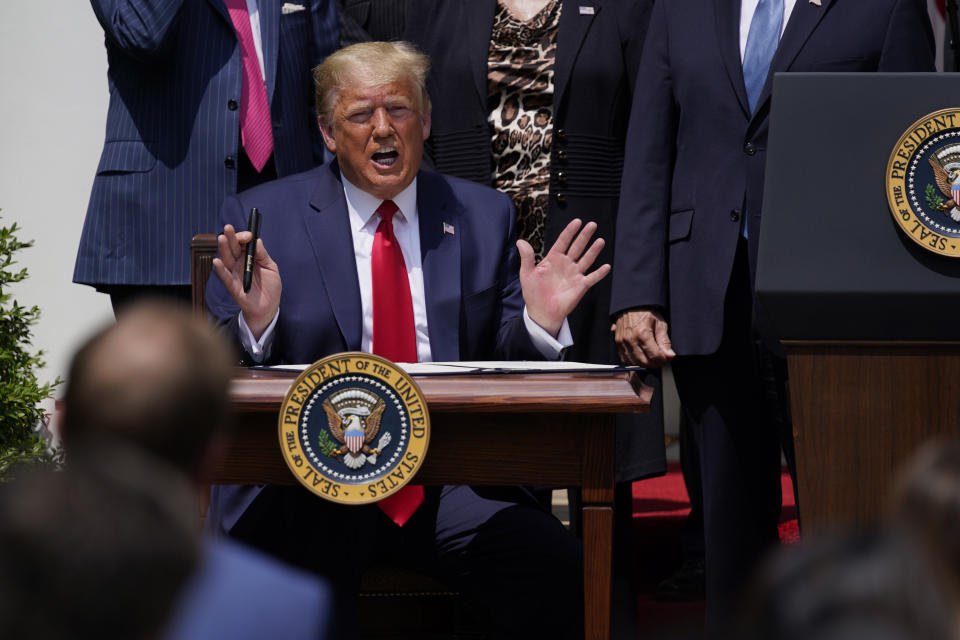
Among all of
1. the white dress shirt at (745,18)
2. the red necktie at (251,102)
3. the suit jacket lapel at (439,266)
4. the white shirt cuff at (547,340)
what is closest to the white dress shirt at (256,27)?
the red necktie at (251,102)

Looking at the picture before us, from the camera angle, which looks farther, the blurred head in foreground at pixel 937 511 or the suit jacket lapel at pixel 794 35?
the suit jacket lapel at pixel 794 35

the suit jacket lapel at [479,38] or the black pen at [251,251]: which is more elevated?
the suit jacket lapel at [479,38]

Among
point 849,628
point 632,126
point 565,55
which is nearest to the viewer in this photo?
point 849,628

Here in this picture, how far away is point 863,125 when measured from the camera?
1.94 m

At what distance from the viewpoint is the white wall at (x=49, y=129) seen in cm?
451

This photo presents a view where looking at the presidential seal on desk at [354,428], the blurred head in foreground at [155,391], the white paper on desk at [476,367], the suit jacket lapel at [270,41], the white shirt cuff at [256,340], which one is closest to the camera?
the blurred head in foreground at [155,391]

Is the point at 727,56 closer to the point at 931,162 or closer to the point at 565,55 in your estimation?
the point at 565,55

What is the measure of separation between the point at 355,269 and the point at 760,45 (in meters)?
0.97

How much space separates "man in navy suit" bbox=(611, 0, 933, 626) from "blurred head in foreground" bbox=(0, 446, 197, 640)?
206cm

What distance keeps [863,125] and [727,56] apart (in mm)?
835

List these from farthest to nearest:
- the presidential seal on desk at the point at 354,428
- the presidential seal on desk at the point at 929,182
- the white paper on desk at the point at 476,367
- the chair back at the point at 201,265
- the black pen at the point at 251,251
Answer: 1. the chair back at the point at 201,265
2. the black pen at the point at 251,251
3. the white paper on desk at the point at 476,367
4. the presidential seal on desk at the point at 354,428
5. the presidential seal on desk at the point at 929,182

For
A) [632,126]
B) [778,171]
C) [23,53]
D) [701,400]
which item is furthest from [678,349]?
[23,53]

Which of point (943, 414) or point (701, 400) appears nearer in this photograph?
point (943, 414)

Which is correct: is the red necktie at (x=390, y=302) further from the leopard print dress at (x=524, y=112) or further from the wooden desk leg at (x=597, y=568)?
the wooden desk leg at (x=597, y=568)
